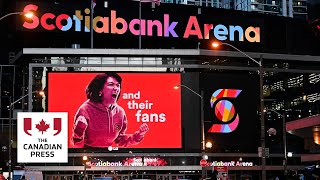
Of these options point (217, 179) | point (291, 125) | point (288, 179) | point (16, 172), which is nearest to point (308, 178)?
point (288, 179)

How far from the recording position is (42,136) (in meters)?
18.5

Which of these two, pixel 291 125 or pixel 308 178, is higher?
pixel 291 125

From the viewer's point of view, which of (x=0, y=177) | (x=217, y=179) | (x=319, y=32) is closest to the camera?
(x=319, y=32)

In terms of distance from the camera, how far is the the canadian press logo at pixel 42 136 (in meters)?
18.2

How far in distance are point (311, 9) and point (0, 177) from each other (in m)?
14.9

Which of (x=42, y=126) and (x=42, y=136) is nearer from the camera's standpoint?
(x=42, y=126)

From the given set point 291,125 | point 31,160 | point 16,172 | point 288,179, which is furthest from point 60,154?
point 16,172

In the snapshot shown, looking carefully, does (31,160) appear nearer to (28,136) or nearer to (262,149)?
(28,136)

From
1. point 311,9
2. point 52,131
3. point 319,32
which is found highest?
point 311,9

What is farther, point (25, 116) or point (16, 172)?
point (16, 172)

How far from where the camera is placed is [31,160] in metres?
19.0

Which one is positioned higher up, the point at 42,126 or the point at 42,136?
the point at 42,126

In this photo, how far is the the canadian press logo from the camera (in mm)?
18203

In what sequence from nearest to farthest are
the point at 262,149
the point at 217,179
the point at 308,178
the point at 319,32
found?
the point at 319,32 < the point at 308,178 < the point at 262,149 < the point at 217,179
